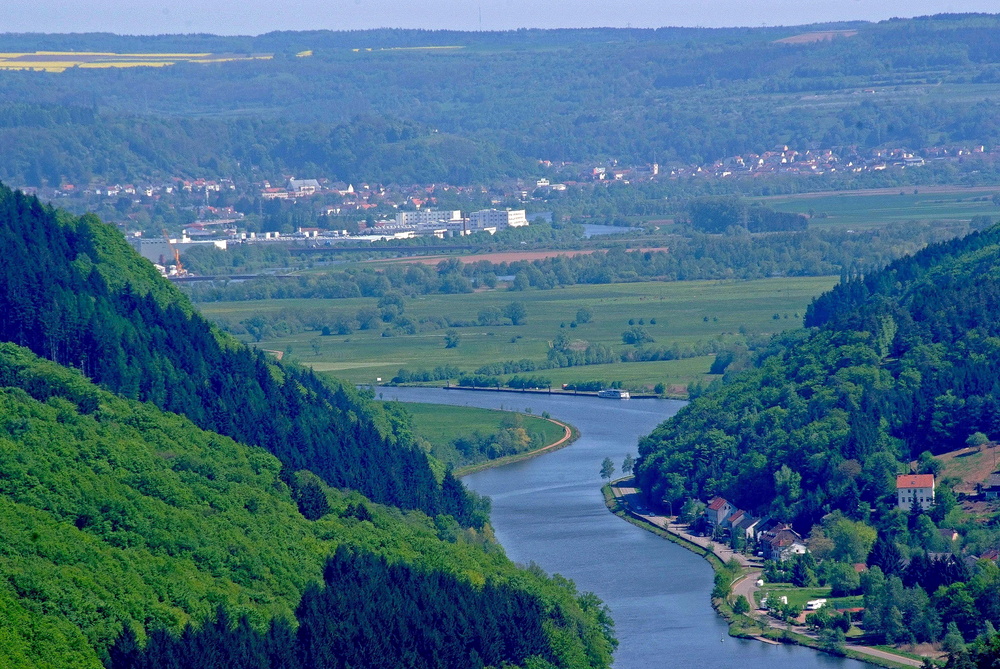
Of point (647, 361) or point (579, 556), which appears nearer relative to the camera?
point (579, 556)

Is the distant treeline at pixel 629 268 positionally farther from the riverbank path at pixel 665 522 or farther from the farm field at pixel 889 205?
the riverbank path at pixel 665 522

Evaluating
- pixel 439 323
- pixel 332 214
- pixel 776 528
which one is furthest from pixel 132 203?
pixel 776 528

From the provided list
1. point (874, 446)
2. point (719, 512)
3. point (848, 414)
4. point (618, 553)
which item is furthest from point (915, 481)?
point (618, 553)

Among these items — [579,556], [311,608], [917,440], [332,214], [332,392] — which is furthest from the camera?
[332,214]

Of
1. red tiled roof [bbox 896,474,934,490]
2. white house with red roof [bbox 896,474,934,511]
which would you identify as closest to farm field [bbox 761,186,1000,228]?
red tiled roof [bbox 896,474,934,490]

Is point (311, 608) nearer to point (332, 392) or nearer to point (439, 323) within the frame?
point (332, 392)

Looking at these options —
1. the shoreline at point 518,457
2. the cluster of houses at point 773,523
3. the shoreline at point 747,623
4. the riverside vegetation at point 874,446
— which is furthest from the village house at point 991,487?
the shoreline at point 518,457

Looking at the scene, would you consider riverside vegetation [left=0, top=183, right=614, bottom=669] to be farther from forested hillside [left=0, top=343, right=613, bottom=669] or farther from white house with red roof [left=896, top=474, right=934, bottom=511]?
white house with red roof [left=896, top=474, right=934, bottom=511]

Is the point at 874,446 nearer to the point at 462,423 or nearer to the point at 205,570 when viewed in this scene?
the point at 462,423
